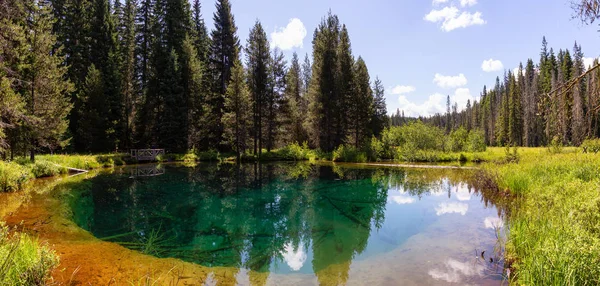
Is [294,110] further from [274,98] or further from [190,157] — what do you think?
[190,157]

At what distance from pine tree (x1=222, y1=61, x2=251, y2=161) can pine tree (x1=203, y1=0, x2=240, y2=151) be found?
4.06m

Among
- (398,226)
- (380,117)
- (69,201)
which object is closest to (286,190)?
(398,226)

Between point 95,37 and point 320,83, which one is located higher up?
point 95,37

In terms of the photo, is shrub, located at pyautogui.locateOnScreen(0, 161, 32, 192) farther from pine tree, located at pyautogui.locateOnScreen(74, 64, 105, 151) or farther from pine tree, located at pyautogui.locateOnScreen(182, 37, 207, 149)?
pine tree, located at pyautogui.locateOnScreen(182, 37, 207, 149)

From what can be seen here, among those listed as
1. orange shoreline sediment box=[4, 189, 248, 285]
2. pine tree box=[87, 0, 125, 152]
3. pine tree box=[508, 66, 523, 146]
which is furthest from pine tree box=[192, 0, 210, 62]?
pine tree box=[508, 66, 523, 146]

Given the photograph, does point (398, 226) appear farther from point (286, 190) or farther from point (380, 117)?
point (380, 117)

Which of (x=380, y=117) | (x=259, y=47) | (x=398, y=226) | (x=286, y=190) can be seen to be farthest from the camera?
(x=380, y=117)

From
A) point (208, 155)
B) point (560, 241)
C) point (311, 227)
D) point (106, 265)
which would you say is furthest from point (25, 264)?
point (208, 155)

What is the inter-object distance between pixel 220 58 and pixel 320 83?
12926mm

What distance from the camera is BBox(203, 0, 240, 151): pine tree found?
35.7 metres

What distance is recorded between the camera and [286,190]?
1573cm

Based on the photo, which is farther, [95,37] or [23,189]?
[95,37]

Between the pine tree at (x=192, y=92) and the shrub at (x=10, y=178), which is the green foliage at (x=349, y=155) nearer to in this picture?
the pine tree at (x=192, y=92)

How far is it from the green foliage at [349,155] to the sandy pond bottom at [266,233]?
44.9ft
